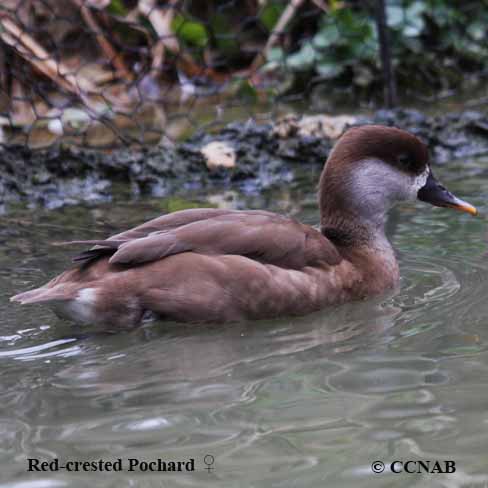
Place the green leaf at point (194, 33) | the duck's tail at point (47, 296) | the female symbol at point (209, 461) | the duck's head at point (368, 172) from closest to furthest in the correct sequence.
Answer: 1. the female symbol at point (209, 461)
2. the duck's tail at point (47, 296)
3. the duck's head at point (368, 172)
4. the green leaf at point (194, 33)

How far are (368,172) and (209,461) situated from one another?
225cm

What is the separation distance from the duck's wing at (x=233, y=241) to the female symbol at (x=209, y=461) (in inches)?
54.3

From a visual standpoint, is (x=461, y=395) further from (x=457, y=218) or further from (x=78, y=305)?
(x=457, y=218)

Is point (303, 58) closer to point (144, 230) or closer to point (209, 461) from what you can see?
point (144, 230)

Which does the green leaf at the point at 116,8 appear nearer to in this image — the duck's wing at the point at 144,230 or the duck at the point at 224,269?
the duck at the point at 224,269

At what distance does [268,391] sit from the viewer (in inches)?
127

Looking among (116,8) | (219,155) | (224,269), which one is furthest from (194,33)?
(224,269)

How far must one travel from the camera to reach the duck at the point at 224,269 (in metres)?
3.93

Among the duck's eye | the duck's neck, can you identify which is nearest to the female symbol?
the duck's neck

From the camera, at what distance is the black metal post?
7.55 metres

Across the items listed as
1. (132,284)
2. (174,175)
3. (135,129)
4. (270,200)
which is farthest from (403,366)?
(135,129)

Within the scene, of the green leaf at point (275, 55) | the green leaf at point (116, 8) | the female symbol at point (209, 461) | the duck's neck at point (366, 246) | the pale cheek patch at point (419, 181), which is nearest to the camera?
the female symbol at point (209, 461)

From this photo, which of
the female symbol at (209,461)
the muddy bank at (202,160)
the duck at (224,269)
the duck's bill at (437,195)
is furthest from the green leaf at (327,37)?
the female symbol at (209,461)

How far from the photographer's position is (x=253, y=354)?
3.64 metres
